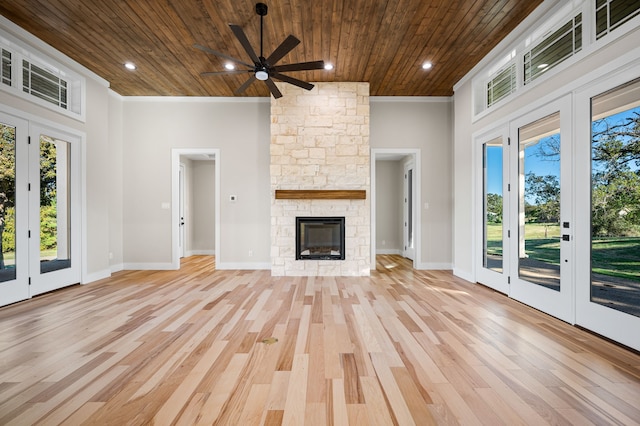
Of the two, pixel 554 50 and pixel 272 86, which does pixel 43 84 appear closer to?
pixel 272 86

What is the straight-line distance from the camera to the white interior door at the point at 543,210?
2871 mm

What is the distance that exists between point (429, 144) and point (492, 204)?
203cm

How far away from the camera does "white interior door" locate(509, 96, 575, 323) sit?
9.42 ft

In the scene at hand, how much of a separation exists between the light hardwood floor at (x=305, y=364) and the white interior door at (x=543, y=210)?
0.88 feet

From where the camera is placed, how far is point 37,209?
12.5ft

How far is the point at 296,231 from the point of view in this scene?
16.9 ft

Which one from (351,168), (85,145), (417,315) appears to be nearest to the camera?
(417,315)

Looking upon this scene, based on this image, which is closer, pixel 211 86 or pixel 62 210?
pixel 62 210

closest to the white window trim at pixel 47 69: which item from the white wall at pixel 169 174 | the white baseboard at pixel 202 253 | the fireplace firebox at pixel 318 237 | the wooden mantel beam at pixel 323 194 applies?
the white wall at pixel 169 174

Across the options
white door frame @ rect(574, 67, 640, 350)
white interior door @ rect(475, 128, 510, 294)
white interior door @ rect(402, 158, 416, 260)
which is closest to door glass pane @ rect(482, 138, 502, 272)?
white interior door @ rect(475, 128, 510, 294)

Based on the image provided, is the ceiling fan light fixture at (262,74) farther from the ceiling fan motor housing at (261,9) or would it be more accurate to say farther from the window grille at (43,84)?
the window grille at (43,84)

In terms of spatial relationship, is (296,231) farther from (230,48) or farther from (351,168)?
(230,48)

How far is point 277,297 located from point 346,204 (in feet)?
6.87

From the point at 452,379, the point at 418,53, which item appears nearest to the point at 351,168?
the point at 418,53
